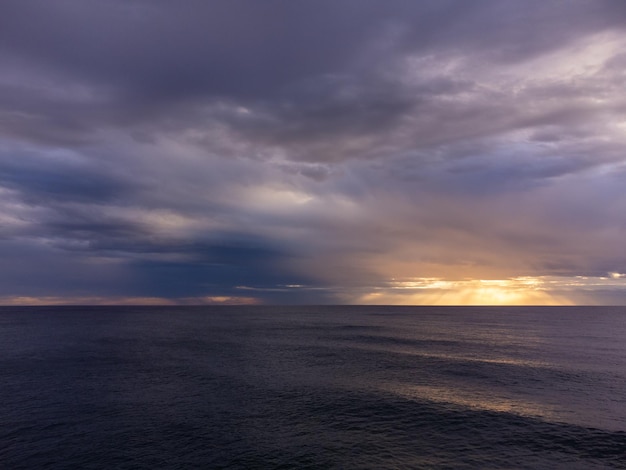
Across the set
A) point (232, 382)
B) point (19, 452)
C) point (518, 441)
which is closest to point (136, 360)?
point (232, 382)

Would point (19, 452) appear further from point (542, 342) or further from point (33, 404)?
point (542, 342)

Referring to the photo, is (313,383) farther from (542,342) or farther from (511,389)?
(542,342)

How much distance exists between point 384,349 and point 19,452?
103 meters

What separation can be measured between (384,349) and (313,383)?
5618 cm

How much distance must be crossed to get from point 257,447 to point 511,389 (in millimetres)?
51603

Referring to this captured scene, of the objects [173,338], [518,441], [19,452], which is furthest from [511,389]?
[173,338]

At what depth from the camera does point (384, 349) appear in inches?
5236

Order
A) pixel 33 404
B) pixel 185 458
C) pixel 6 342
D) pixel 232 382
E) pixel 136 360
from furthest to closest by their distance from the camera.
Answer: pixel 6 342
pixel 136 360
pixel 232 382
pixel 33 404
pixel 185 458

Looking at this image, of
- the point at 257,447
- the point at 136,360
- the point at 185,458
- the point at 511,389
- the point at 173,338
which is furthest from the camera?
the point at 173,338

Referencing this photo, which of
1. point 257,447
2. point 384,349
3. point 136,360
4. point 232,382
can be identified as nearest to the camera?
point 257,447

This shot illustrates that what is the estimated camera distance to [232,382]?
83688mm

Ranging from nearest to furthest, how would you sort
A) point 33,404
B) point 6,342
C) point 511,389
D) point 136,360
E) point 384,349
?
point 33,404
point 511,389
point 136,360
point 384,349
point 6,342

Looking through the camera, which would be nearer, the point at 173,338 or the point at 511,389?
the point at 511,389

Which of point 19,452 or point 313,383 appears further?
point 313,383
